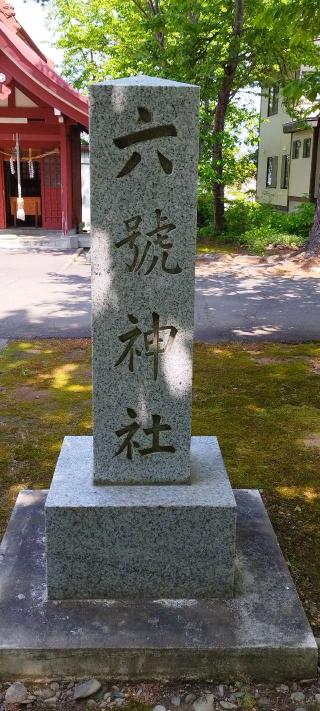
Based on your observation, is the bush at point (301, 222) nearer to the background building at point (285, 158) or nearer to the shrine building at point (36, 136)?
the background building at point (285, 158)

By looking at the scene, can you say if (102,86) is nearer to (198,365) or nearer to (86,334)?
(198,365)

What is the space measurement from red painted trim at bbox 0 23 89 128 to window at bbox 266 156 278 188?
1524cm

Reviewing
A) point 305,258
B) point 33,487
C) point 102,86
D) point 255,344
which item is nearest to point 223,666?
point 33,487

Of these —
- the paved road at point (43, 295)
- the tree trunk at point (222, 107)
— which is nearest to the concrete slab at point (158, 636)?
the paved road at point (43, 295)

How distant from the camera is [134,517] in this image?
2791 mm

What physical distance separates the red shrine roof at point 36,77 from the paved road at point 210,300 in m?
3.90

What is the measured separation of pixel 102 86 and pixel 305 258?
12.6 metres

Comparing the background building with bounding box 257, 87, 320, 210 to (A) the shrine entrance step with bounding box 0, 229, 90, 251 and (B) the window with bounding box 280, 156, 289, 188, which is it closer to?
(B) the window with bounding box 280, 156, 289, 188

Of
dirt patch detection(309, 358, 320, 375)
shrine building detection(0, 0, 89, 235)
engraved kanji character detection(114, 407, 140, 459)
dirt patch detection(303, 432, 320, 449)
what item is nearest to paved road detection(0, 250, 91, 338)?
dirt patch detection(309, 358, 320, 375)

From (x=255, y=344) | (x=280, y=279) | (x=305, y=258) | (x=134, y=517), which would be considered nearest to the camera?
(x=134, y=517)

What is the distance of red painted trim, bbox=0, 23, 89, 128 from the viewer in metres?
15.2

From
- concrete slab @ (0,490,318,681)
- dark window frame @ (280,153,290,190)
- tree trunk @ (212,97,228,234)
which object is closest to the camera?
concrete slab @ (0,490,318,681)

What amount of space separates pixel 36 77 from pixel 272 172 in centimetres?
1661

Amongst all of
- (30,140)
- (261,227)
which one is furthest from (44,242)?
(261,227)
